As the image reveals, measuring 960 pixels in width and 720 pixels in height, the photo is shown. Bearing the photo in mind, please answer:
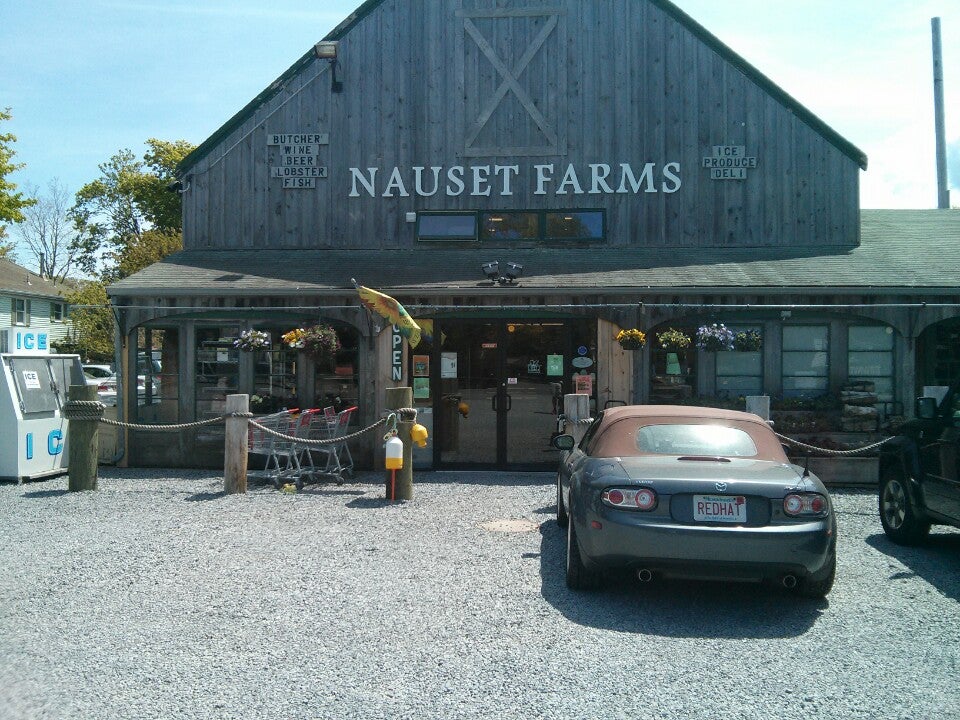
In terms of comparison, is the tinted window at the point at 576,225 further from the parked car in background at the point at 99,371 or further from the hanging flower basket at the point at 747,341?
the parked car in background at the point at 99,371

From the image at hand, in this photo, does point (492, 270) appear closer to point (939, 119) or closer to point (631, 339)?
point (631, 339)

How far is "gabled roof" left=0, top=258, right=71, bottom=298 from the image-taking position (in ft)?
122

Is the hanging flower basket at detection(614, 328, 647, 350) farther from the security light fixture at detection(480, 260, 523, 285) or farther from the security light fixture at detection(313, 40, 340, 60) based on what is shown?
the security light fixture at detection(313, 40, 340, 60)

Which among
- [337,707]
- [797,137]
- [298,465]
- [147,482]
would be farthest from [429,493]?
[797,137]

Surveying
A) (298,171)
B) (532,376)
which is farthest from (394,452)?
(298,171)

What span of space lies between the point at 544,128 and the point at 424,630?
436 inches

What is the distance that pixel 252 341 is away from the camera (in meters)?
12.6

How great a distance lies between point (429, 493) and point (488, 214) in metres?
5.87

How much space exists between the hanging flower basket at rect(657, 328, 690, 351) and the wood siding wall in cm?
267

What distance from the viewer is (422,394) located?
1302 cm

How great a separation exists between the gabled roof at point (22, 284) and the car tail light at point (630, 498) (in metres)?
37.5

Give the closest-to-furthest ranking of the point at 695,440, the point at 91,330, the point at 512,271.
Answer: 1. the point at 695,440
2. the point at 512,271
3. the point at 91,330

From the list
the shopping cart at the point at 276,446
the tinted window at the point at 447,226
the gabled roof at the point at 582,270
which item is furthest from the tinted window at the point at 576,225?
the shopping cart at the point at 276,446

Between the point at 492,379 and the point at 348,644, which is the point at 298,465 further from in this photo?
the point at 348,644
